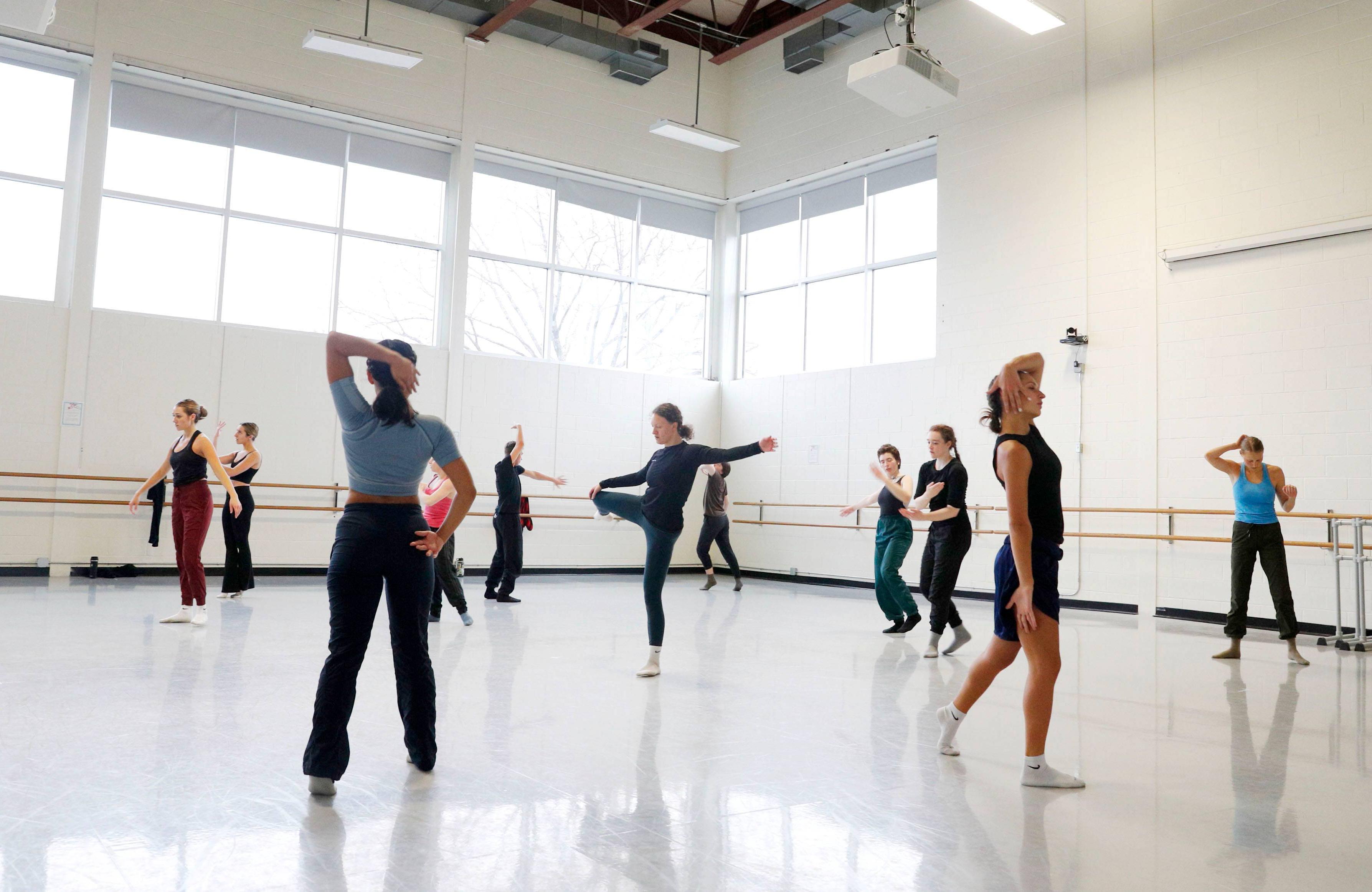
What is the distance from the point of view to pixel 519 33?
499 inches

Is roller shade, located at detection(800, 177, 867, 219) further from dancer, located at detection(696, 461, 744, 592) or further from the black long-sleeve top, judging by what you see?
the black long-sleeve top

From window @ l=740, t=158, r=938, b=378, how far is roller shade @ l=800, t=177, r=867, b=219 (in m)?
0.01

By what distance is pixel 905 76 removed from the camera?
8.57 metres

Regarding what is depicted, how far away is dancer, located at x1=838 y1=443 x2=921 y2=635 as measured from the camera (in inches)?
289

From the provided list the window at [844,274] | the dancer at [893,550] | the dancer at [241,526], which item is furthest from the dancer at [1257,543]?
the dancer at [241,526]

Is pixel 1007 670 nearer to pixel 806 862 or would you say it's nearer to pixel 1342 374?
pixel 806 862

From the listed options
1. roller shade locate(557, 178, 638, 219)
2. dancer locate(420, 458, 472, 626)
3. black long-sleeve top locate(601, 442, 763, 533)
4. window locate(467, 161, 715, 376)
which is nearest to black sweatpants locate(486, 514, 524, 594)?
dancer locate(420, 458, 472, 626)

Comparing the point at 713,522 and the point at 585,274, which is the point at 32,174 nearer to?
the point at 585,274

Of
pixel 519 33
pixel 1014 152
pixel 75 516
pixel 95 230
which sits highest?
pixel 519 33

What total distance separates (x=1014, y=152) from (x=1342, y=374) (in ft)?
13.8

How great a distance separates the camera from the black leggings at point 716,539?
1150 centimetres

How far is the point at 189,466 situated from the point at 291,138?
632 centimetres

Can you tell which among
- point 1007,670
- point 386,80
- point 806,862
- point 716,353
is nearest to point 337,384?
point 806,862

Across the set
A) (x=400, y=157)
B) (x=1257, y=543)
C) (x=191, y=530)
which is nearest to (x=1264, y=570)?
(x=1257, y=543)
